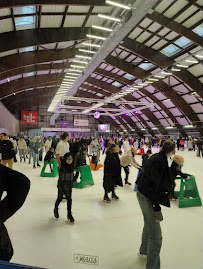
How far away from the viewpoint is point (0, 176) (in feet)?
3.59

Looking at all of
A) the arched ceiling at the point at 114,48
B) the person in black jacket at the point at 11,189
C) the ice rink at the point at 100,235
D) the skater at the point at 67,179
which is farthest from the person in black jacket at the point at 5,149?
the person in black jacket at the point at 11,189

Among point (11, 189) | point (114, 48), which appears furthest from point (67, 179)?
point (114, 48)

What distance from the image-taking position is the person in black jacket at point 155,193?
2.00m

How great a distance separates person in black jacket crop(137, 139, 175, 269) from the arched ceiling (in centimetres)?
324

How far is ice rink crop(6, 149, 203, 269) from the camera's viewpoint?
234 cm

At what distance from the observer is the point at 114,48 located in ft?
28.5

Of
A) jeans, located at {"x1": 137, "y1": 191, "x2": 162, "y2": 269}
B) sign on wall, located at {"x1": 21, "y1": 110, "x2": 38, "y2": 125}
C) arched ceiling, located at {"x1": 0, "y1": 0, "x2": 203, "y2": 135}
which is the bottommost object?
jeans, located at {"x1": 137, "y1": 191, "x2": 162, "y2": 269}

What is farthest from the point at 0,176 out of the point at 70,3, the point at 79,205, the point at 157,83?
the point at 157,83

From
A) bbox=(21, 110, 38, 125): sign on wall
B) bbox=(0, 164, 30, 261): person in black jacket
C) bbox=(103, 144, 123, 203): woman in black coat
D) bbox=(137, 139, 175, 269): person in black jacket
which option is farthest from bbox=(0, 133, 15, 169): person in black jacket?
bbox=(21, 110, 38, 125): sign on wall

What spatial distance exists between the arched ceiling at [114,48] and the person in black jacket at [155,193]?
3.24m

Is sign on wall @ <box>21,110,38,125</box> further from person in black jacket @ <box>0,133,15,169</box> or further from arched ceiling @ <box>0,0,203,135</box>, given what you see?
person in black jacket @ <box>0,133,15,169</box>

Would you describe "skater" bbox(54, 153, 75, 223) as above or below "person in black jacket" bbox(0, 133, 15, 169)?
below

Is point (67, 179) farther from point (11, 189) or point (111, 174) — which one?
point (11, 189)

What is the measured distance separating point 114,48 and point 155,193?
789cm
